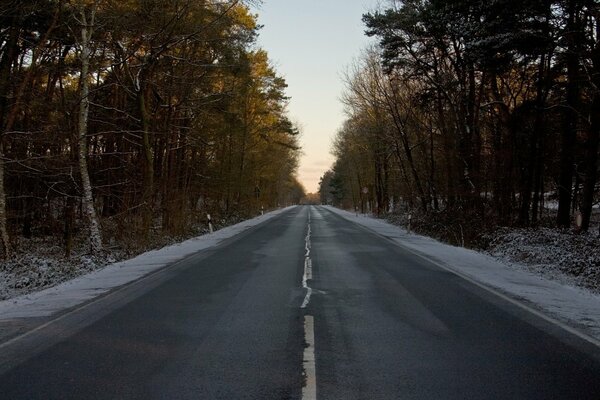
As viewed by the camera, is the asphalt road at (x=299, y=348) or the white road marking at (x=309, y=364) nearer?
the white road marking at (x=309, y=364)

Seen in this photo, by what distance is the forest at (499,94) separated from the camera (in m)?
16.9

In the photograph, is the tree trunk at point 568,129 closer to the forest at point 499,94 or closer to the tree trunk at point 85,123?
the forest at point 499,94

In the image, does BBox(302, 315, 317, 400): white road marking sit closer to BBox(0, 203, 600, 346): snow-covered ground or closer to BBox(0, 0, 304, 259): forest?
BBox(0, 203, 600, 346): snow-covered ground

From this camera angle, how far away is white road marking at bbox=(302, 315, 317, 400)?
4324mm

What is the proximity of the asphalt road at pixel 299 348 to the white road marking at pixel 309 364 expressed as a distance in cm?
2

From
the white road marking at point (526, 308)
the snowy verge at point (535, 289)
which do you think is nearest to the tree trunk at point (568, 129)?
the snowy verge at point (535, 289)

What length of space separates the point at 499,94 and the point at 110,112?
19.1 metres

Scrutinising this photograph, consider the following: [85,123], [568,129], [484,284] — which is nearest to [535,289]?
[484,284]

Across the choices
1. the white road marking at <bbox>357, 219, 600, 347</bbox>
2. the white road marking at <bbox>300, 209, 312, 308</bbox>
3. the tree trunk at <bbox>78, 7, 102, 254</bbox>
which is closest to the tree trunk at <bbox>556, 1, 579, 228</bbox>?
the white road marking at <bbox>357, 219, 600, 347</bbox>

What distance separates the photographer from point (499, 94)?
2600 centimetres

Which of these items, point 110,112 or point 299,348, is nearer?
point 299,348

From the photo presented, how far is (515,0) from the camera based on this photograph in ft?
51.6

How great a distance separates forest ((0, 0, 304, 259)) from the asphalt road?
10.0 m

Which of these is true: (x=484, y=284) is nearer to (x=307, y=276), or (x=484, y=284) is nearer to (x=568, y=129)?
(x=307, y=276)
